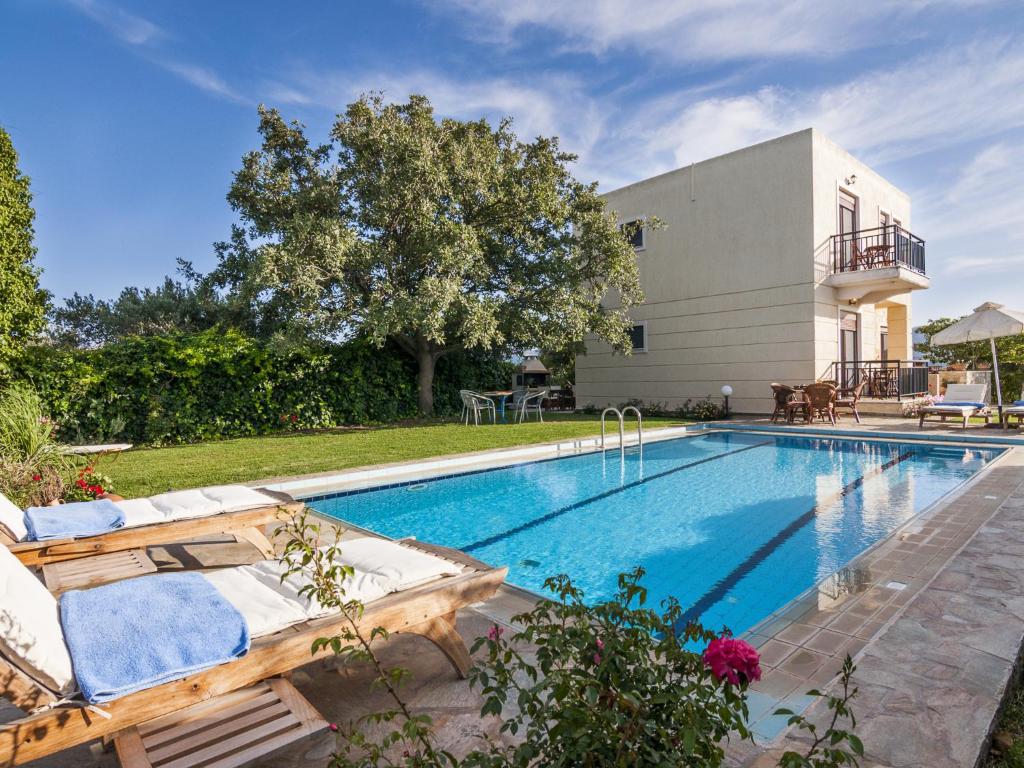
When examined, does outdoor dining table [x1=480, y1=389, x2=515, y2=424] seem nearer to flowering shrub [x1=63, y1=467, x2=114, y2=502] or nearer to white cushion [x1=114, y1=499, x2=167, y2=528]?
flowering shrub [x1=63, y1=467, x2=114, y2=502]

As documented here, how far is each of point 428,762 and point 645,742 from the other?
1.44 ft

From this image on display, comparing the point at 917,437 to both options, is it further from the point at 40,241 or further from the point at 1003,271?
the point at 1003,271

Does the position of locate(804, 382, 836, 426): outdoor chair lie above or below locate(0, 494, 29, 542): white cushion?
above

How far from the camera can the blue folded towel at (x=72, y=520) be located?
313 cm

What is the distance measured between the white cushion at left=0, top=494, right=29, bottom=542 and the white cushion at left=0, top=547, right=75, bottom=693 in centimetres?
181

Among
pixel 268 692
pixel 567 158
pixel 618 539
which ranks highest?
pixel 567 158

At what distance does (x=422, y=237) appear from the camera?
12.2 m

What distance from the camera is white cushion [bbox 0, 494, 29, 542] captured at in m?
3.05

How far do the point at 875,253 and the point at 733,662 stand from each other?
1637 centimetres

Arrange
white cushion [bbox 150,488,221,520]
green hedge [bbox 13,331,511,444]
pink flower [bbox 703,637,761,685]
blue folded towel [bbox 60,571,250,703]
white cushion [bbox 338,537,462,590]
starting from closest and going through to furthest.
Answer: pink flower [bbox 703,637,761,685] → blue folded towel [bbox 60,571,250,703] → white cushion [bbox 338,537,462,590] → white cushion [bbox 150,488,221,520] → green hedge [bbox 13,331,511,444]

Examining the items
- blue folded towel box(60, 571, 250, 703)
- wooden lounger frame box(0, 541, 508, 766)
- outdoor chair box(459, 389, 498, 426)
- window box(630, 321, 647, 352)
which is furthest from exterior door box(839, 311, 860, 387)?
blue folded towel box(60, 571, 250, 703)

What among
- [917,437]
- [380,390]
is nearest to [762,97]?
[917,437]

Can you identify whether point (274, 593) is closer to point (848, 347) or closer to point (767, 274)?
point (767, 274)

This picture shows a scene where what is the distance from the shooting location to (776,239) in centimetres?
1438
